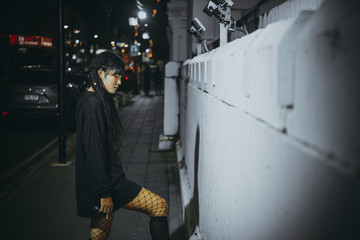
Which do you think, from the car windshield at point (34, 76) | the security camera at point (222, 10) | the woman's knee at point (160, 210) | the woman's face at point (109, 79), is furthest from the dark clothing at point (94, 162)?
the car windshield at point (34, 76)

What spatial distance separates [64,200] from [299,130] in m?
5.04

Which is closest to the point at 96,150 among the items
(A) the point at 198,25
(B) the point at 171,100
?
(A) the point at 198,25

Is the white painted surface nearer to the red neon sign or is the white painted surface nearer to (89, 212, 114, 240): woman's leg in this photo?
(89, 212, 114, 240): woman's leg

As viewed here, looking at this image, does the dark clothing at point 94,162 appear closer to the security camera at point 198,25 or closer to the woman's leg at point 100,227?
the woman's leg at point 100,227

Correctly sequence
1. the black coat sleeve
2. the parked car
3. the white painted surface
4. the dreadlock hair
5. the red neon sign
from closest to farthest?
the black coat sleeve, the dreadlock hair, the white painted surface, the parked car, the red neon sign

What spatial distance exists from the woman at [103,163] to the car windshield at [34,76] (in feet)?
30.6

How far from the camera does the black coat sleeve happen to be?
A: 8.69 ft

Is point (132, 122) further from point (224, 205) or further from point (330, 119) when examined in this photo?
point (330, 119)

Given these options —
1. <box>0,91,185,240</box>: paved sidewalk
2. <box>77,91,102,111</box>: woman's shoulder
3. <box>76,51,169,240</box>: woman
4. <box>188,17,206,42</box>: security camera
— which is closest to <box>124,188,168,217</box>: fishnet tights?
<box>76,51,169,240</box>: woman

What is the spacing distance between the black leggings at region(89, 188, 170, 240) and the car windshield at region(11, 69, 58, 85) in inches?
373

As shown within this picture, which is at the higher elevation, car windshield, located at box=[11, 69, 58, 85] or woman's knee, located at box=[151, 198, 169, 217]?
car windshield, located at box=[11, 69, 58, 85]

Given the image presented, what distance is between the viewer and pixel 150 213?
317 cm

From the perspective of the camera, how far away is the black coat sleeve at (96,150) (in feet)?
8.69

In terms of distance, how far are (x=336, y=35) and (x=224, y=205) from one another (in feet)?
4.72
